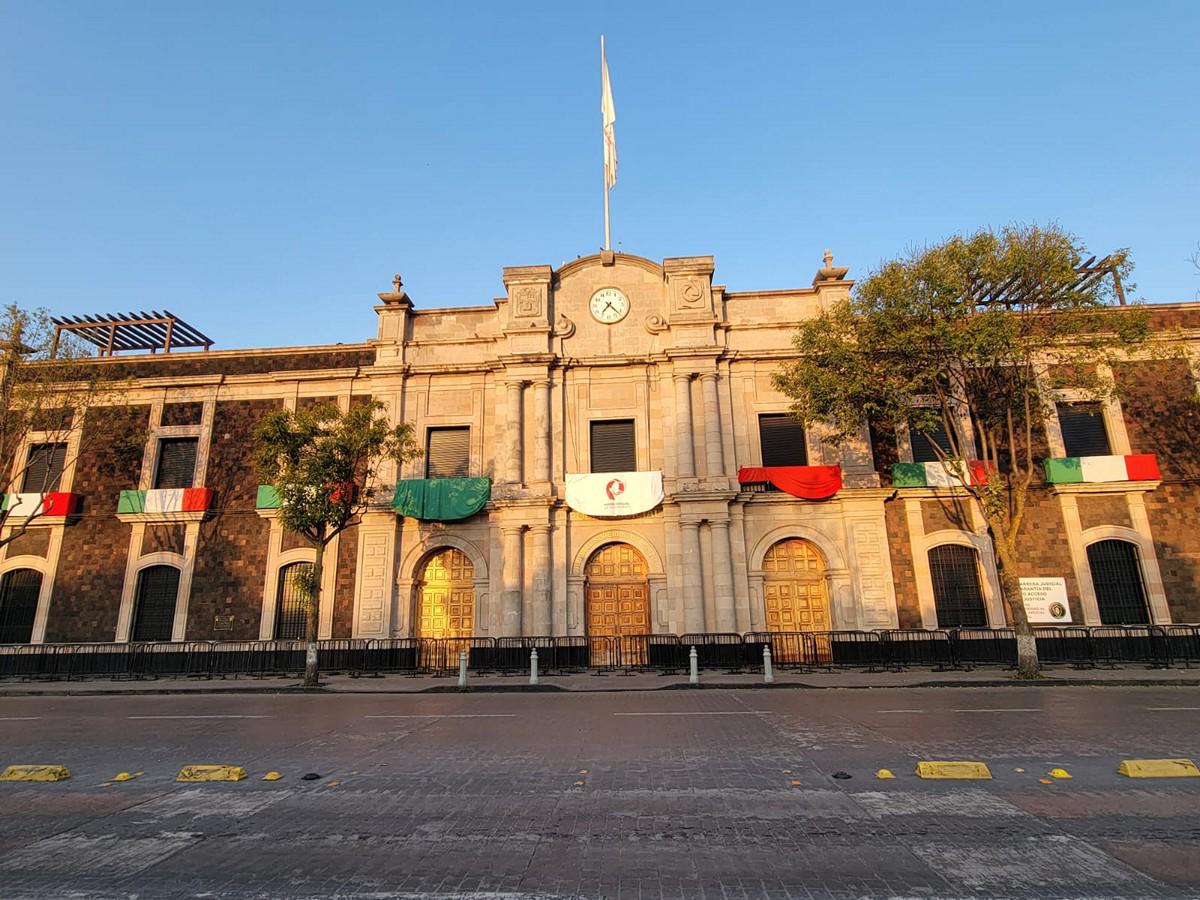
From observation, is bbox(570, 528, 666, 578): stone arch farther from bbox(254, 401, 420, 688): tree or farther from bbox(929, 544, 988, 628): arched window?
bbox(929, 544, 988, 628): arched window

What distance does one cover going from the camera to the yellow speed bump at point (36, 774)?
734 cm

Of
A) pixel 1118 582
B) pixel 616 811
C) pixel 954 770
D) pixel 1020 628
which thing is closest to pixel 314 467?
pixel 616 811

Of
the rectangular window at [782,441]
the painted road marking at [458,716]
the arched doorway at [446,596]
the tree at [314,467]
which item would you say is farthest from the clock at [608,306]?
the painted road marking at [458,716]

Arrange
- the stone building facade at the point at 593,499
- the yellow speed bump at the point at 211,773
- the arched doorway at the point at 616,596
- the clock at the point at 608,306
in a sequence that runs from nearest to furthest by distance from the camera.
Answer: the yellow speed bump at the point at 211,773 < the stone building facade at the point at 593,499 < the arched doorway at the point at 616,596 < the clock at the point at 608,306

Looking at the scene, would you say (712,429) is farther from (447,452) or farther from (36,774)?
(36,774)

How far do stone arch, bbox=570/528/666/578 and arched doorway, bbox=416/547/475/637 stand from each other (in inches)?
146

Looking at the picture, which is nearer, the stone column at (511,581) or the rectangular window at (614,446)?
the stone column at (511,581)

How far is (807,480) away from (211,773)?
18.3 meters

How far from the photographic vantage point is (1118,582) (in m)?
21.0

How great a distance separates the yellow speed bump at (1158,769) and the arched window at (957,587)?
14994mm

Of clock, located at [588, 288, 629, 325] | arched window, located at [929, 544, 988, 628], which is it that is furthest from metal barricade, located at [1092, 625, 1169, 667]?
clock, located at [588, 288, 629, 325]

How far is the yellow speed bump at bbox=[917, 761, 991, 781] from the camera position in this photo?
6641 millimetres

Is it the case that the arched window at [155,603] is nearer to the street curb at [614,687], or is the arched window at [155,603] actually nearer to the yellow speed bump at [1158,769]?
the street curb at [614,687]

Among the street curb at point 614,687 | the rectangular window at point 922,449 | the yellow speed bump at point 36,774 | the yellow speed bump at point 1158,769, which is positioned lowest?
the street curb at point 614,687
